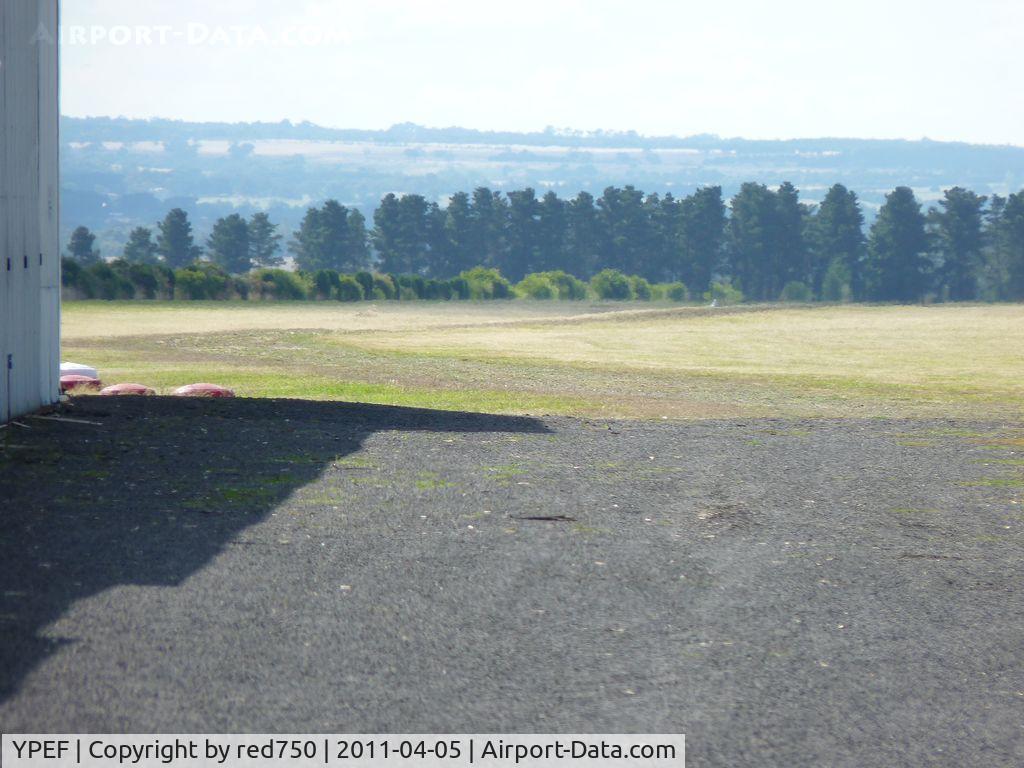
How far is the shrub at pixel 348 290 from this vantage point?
87.0 m

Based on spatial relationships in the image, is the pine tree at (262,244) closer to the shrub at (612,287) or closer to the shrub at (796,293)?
the shrub at (612,287)

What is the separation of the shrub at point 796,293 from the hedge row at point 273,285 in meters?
25.7

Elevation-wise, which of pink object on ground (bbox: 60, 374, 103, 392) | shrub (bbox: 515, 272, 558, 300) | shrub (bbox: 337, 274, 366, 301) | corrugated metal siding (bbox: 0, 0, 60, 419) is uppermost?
corrugated metal siding (bbox: 0, 0, 60, 419)

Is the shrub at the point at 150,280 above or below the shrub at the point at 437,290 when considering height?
above

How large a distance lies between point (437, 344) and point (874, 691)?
144 feet

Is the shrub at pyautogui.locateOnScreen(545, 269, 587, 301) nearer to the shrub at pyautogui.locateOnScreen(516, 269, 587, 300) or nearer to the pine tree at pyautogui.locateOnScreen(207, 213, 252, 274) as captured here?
the shrub at pyautogui.locateOnScreen(516, 269, 587, 300)

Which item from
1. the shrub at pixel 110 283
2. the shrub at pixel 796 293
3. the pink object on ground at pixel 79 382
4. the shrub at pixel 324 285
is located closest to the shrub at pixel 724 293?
the shrub at pixel 796 293

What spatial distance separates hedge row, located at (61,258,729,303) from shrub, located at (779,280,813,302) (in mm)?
25734

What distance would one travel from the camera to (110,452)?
1379 cm

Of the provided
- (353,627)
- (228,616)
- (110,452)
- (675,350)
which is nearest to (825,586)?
(353,627)

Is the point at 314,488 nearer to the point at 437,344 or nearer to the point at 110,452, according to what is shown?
the point at 110,452

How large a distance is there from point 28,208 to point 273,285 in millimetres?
67990

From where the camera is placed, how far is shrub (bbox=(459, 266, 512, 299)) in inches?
3932

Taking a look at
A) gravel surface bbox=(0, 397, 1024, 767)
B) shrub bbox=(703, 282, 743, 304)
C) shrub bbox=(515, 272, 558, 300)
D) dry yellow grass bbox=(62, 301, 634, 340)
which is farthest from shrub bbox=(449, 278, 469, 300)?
gravel surface bbox=(0, 397, 1024, 767)
